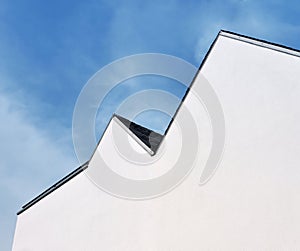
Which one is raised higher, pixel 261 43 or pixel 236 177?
pixel 261 43

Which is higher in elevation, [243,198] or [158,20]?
[158,20]

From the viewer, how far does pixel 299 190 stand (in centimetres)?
286

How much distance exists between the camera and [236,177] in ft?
11.9

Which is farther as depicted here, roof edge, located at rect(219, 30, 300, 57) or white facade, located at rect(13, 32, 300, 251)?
roof edge, located at rect(219, 30, 300, 57)

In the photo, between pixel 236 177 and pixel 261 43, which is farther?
pixel 261 43

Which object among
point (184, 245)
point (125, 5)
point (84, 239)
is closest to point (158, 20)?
point (125, 5)

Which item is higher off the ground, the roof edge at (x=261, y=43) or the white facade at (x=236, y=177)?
the roof edge at (x=261, y=43)

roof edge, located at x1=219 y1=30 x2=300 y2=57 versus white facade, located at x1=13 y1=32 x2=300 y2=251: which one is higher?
roof edge, located at x1=219 y1=30 x2=300 y2=57

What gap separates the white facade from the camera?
3.08 metres

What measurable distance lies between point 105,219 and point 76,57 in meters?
3.11

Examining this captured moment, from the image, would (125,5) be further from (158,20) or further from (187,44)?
(187,44)

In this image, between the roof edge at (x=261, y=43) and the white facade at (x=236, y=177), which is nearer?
the white facade at (x=236, y=177)

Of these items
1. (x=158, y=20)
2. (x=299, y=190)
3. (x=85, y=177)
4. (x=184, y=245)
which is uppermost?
(x=158, y=20)

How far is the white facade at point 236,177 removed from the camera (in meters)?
3.08
